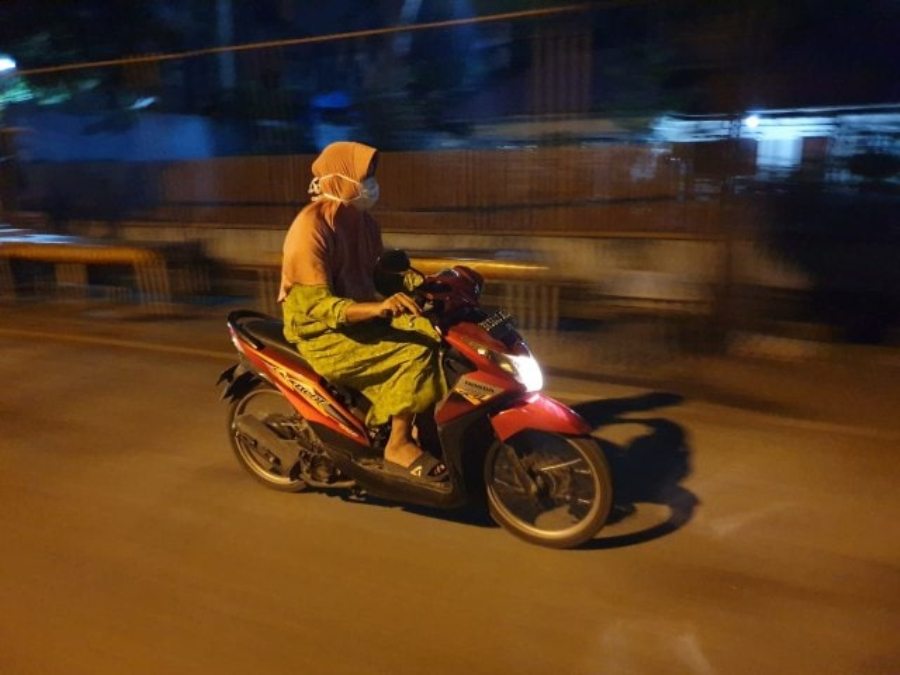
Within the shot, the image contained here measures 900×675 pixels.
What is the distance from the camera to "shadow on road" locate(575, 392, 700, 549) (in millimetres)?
3693

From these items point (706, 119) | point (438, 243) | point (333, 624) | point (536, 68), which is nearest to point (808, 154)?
point (706, 119)

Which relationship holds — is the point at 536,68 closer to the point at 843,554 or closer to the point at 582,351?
the point at 582,351

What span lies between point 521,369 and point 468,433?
0.39m

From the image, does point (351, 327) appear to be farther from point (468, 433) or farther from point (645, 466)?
point (645, 466)

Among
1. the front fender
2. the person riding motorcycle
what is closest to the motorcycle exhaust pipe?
the person riding motorcycle

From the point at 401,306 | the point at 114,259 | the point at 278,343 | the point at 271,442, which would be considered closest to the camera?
the point at 401,306

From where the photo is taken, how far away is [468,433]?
3.52 metres

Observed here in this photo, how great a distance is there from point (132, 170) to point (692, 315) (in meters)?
8.54

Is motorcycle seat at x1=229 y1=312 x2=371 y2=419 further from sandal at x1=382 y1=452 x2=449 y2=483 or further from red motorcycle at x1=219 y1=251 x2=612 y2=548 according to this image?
sandal at x1=382 y1=452 x2=449 y2=483

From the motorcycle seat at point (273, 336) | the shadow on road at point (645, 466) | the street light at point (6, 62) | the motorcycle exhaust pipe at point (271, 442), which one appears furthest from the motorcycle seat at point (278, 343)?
the street light at point (6, 62)

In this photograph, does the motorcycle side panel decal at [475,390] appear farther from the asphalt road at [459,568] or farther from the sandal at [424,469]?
the asphalt road at [459,568]

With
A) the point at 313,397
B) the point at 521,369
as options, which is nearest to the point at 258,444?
the point at 313,397

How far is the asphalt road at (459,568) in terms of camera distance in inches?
112

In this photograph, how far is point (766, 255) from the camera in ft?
21.9
